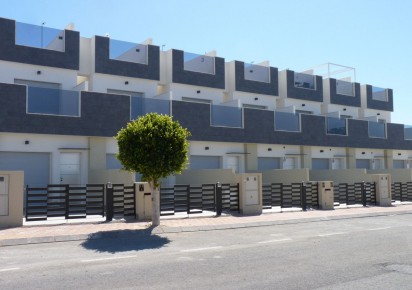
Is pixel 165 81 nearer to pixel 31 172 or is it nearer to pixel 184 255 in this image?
pixel 31 172

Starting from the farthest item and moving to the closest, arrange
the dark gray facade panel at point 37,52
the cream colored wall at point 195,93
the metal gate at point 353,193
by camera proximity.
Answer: the cream colored wall at point 195,93
the metal gate at point 353,193
the dark gray facade panel at point 37,52

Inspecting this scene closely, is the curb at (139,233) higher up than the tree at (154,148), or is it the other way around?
the tree at (154,148)

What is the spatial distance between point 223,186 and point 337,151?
17.4 m

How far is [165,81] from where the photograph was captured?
26984mm

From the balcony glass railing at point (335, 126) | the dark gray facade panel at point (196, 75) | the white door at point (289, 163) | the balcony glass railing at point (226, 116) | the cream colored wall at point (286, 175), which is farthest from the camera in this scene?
the balcony glass railing at point (335, 126)

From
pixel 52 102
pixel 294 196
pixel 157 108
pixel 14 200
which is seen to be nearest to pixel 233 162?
pixel 294 196

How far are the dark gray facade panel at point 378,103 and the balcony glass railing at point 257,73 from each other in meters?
12.4

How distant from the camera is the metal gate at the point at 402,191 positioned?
28.9 m

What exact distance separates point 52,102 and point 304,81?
20.6m

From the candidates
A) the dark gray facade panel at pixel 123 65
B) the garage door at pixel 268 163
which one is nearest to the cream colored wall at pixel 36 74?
the dark gray facade panel at pixel 123 65

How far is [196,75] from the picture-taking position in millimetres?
27641

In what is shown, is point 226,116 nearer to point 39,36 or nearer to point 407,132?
point 39,36

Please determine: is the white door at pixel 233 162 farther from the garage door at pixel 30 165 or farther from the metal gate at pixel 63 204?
the metal gate at pixel 63 204

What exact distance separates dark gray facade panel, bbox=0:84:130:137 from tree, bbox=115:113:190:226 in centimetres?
674
